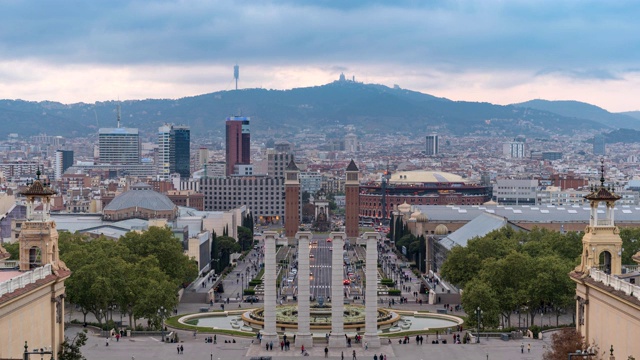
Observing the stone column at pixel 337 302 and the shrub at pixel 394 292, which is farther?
the shrub at pixel 394 292

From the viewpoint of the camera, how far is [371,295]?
6988 cm

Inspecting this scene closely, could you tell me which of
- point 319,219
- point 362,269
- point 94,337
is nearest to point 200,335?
point 94,337

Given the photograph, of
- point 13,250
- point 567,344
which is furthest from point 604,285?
point 13,250

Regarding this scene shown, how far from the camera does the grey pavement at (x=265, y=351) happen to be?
206 ft

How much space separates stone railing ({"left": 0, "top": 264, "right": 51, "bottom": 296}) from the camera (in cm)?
3959

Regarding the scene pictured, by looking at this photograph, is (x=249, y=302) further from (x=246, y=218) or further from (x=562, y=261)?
(x=246, y=218)

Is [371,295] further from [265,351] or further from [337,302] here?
[265,351]

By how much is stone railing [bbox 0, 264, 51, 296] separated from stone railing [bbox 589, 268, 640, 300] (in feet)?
72.8

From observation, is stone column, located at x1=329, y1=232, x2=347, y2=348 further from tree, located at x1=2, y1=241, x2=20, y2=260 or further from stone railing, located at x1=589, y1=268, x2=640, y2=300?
tree, located at x1=2, y1=241, x2=20, y2=260

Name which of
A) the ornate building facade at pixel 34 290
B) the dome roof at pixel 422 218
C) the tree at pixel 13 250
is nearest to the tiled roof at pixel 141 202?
the dome roof at pixel 422 218

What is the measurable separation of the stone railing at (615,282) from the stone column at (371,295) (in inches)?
925

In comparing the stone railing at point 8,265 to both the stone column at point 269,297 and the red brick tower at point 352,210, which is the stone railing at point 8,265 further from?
the red brick tower at point 352,210

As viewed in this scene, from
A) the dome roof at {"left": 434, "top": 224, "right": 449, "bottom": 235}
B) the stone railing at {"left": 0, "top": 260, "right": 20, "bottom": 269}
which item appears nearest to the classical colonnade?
the stone railing at {"left": 0, "top": 260, "right": 20, "bottom": 269}

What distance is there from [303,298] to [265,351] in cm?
443
